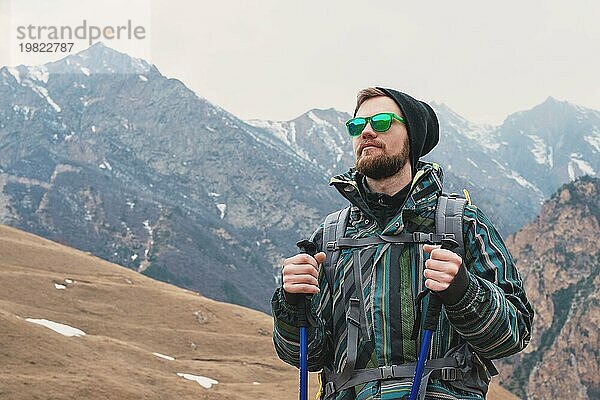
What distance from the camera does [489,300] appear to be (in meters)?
3.69

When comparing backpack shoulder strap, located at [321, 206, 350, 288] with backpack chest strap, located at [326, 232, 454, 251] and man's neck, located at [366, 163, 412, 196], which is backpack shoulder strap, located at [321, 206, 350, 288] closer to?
backpack chest strap, located at [326, 232, 454, 251]

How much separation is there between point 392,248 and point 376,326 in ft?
1.43

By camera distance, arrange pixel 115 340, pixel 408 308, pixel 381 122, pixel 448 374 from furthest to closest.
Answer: pixel 115 340, pixel 381 122, pixel 408 308, pixel 448 374

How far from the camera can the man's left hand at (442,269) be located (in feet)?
11.6

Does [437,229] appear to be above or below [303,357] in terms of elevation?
above

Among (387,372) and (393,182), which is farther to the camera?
(393,182)

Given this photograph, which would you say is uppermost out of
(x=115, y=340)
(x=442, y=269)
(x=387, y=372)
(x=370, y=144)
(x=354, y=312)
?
(x=370, y=144)

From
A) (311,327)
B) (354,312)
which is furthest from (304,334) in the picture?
(354,312)

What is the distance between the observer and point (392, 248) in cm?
413

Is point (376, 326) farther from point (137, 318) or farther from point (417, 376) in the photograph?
point (137, 318)

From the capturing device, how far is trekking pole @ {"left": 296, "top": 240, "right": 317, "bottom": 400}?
4090 mm

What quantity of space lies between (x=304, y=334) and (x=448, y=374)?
0.79 meters

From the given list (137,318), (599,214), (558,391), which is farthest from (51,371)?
(599,214)

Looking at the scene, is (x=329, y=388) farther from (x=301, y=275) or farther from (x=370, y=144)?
(x=370, y=144)
